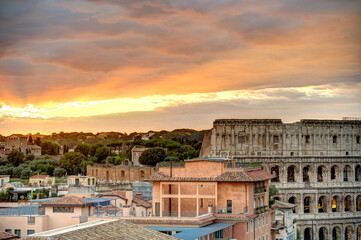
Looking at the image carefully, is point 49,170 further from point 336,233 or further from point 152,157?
point 336,233

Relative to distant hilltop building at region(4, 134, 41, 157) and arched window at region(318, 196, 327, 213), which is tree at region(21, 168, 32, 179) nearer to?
distant hilltop building at region(4, 134, 41, 157)

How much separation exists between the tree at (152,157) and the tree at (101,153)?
90.9 feet

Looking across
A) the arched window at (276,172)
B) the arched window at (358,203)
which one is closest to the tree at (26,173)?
the arched window at (276,172)

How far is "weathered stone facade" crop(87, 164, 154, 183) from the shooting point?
108m

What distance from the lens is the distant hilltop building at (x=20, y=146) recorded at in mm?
181625

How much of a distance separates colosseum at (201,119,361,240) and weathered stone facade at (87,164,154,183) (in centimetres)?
1674

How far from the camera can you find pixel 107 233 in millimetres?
28406

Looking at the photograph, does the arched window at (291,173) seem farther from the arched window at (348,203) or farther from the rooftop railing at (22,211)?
the rooftop railing at (22,211)

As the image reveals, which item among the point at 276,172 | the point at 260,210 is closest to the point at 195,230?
the point at 260,210

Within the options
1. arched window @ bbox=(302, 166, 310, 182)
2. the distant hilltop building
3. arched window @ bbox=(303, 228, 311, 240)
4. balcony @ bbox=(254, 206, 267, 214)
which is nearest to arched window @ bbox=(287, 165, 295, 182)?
arched window @ bbox=(302, 166, 310, 182)

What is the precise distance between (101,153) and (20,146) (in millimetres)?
39586

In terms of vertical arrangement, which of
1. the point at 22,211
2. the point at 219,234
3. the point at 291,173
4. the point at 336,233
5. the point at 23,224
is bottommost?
the point at 336,233

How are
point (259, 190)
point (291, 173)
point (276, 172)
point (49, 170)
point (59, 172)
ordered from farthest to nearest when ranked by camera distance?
1. point (49, 170)
2. point (59, 172)
3. point (291, 173)
4. point (276, 172)
5. point (259, 190)

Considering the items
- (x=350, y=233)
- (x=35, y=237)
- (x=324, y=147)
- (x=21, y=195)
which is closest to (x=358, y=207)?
(x=350, y=233)
